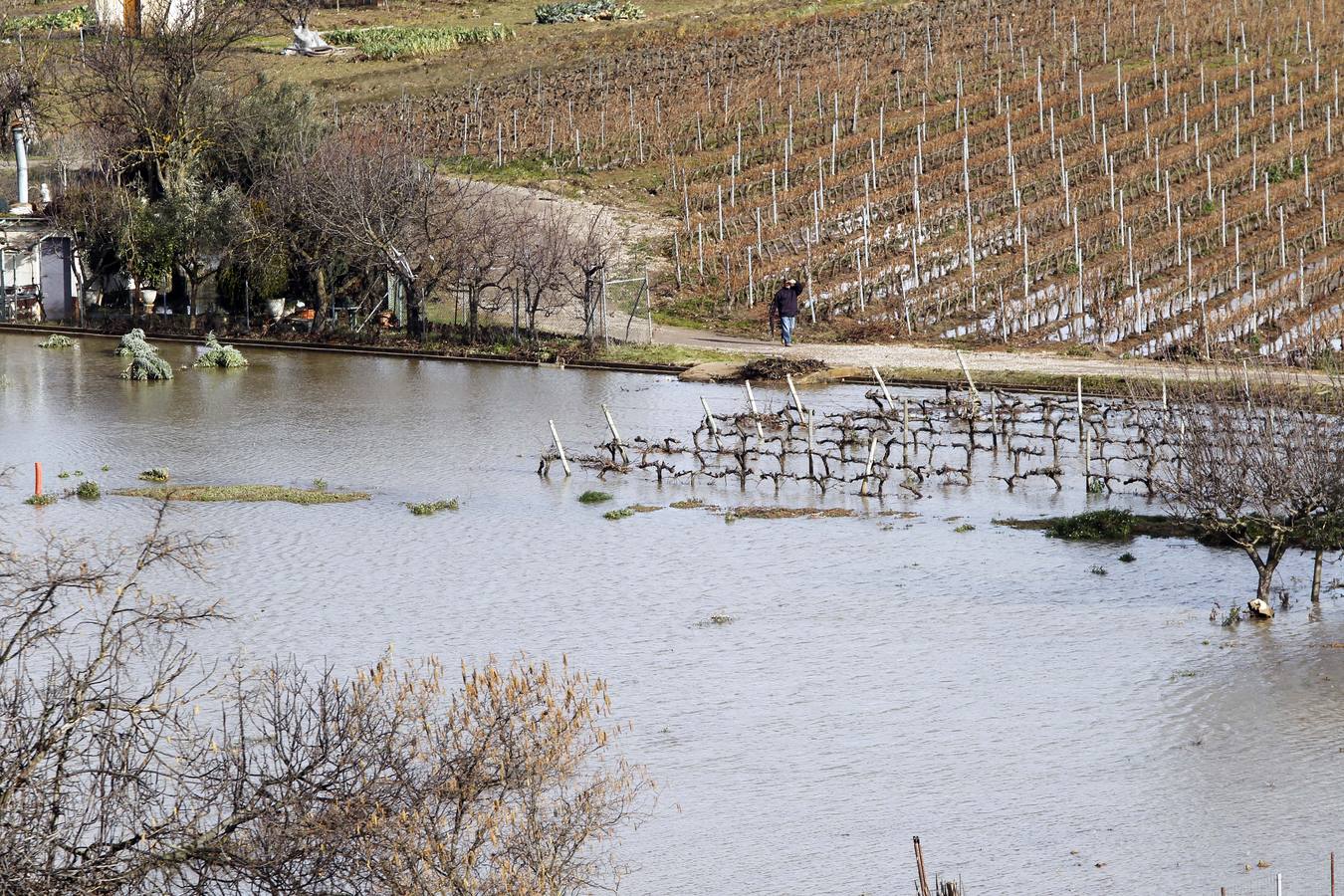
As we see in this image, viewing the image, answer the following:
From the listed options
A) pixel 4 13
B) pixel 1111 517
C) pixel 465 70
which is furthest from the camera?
pixel 4 13

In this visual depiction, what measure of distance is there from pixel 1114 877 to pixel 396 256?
3621 centimetres

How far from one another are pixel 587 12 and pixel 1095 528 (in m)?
73.0

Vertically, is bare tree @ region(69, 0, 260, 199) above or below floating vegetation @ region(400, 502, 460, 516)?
above

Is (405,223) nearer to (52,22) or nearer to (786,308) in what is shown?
(786,308)

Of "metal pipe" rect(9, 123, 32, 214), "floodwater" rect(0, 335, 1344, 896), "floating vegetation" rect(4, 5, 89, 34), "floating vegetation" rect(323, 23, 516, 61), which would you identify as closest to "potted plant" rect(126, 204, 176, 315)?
"metal pipe" rect(9, 123, 32, 214)

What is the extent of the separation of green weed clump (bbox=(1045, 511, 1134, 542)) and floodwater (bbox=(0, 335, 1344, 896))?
0.39m

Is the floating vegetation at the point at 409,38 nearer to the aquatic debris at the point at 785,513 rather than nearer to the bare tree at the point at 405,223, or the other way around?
the bare tree at the point at 405,223

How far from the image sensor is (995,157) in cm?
6147

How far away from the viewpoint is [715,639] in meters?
23.1

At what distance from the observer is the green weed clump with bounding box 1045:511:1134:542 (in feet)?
91.8

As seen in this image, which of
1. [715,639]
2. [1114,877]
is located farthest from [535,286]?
[1114,877]

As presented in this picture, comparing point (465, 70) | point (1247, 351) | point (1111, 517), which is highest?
point (465, 70)

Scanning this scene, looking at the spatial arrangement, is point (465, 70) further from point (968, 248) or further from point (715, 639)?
point (715, 639)

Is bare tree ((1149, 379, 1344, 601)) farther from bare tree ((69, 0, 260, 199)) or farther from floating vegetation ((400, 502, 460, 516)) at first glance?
bare tree ((69, 0, 260, 199))
